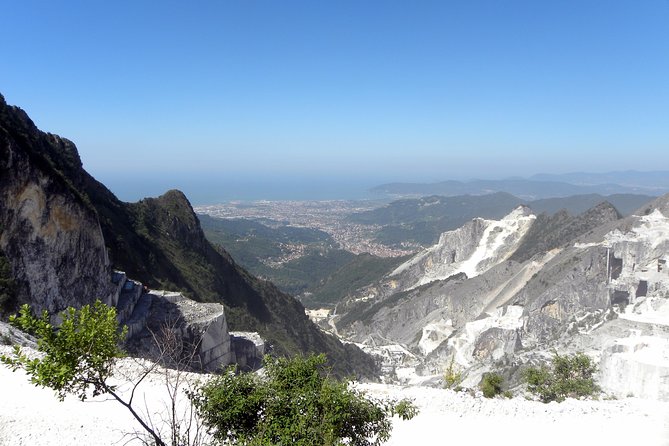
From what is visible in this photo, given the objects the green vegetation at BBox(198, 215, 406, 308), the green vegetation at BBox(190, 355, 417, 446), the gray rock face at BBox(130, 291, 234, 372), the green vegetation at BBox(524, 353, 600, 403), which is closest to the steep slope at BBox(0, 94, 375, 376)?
the gray rock face at BBox(130, 291, 234, 372)

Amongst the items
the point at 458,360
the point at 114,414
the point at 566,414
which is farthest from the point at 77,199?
the point at 458,360

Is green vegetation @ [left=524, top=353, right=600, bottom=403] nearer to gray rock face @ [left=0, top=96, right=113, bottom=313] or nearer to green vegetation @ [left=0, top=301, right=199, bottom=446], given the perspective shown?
green vegetation @ [left=0, top=301, right=199, bottom=446]

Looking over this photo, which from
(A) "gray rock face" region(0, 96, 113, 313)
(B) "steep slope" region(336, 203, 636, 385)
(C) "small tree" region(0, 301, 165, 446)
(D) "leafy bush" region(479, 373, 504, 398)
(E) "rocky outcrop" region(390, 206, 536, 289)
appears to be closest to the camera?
(C) "small tree" region(0, 301, 165, 446)

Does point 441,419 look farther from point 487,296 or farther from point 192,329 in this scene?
point 487,296

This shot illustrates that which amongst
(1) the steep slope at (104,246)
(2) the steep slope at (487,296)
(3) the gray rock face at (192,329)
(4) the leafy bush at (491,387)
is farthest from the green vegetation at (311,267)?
(4) the leafy bush at (491,387)

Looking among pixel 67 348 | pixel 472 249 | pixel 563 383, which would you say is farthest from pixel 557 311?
pixel 67 348

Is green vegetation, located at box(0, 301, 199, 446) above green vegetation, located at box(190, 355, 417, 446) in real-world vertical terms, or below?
above

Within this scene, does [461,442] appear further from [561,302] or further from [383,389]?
[561,302]

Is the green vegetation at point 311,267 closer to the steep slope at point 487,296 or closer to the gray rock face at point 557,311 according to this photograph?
the steep slope at point 487,296
